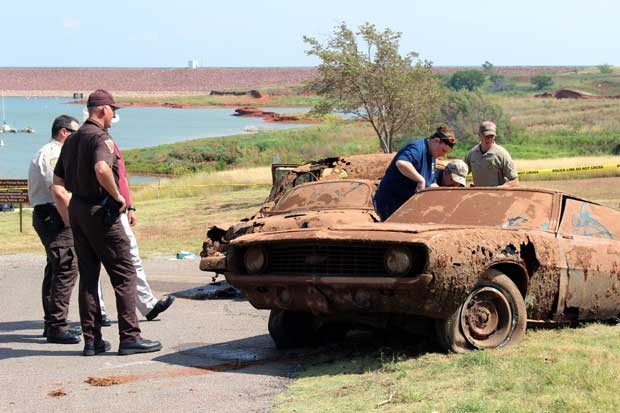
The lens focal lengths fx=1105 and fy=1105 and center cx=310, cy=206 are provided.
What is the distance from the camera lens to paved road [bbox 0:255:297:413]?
24.1ft

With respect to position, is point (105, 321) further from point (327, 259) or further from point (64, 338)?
point (327, 259)

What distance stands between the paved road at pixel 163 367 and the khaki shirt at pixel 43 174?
1.29 meters

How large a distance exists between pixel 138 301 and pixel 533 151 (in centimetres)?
5139

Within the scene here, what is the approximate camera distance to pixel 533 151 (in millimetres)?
59844

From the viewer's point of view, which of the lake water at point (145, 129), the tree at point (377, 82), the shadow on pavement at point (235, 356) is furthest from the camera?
the lake water at point (145, 129)

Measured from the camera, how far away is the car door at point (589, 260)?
29.1 feet

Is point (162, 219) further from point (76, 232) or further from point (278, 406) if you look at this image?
point (278, 406)

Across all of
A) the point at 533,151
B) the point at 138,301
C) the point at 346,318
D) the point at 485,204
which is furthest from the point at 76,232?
the point at 533,151

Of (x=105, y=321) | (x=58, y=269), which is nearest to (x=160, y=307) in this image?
(x=105, y=321)

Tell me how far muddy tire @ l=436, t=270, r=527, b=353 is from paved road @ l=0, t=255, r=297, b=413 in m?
1.32

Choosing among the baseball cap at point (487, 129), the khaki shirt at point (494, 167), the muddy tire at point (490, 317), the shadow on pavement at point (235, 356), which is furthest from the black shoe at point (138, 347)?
the baseball cap at point (487, 129)

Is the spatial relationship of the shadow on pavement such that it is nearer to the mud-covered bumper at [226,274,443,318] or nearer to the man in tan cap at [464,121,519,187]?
the mud-covered bumper at [226,274,443,318]

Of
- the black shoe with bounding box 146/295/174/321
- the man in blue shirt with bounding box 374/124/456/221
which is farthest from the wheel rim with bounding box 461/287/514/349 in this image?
the black shoe with bounding box 146/295/174/321

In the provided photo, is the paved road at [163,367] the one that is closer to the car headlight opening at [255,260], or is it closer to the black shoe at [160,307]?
the black shoe at [160,307]
